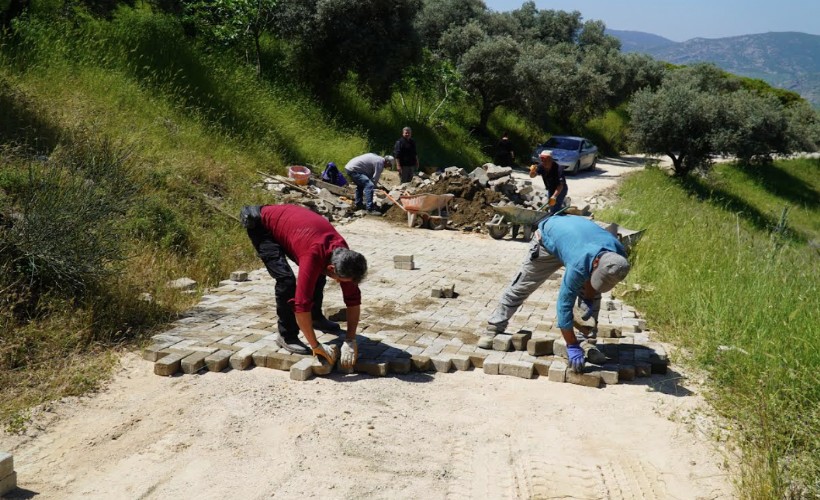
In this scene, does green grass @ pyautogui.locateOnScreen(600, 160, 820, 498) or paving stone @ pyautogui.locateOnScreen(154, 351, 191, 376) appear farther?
paving stone @ pyautogui.locateOnScreen(154, 351, 191, 376)

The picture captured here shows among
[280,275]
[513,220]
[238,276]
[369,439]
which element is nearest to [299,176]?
[513,220]

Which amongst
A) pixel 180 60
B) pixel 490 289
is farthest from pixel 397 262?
pixel 180 60

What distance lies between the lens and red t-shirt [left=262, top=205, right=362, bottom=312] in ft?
17.2

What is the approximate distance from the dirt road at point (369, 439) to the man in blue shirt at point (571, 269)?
24.6 inches

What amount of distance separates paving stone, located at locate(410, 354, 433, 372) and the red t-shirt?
0.72m

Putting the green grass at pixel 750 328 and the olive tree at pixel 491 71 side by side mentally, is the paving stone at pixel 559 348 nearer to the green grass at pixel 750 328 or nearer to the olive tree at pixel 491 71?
the green grass at pixel 750 328

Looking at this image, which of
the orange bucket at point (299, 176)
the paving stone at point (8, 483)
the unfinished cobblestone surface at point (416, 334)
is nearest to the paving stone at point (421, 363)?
the unfinished cobblestone surface at point (416, 334)

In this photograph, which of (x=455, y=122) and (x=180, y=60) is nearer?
(x=180, y=60)

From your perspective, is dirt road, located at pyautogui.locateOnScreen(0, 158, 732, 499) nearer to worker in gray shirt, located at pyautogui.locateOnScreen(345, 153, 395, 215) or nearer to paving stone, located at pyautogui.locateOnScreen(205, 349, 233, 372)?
paving stone, located at pyautogui.locateOnScreen(205, 349, 233, 372)

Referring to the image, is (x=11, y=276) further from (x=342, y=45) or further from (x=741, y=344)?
(x=342, y=45)

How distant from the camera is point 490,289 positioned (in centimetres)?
898

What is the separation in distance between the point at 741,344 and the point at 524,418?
2.15 metres

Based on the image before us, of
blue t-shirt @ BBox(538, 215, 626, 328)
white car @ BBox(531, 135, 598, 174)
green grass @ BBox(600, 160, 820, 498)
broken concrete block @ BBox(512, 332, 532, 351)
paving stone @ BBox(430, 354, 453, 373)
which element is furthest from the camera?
white car @ BBox(531, 135, 598, 174)

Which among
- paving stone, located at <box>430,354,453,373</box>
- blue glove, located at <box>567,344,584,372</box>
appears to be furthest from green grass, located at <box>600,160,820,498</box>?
paving stone, located at <box>430,354,453,373</box>
